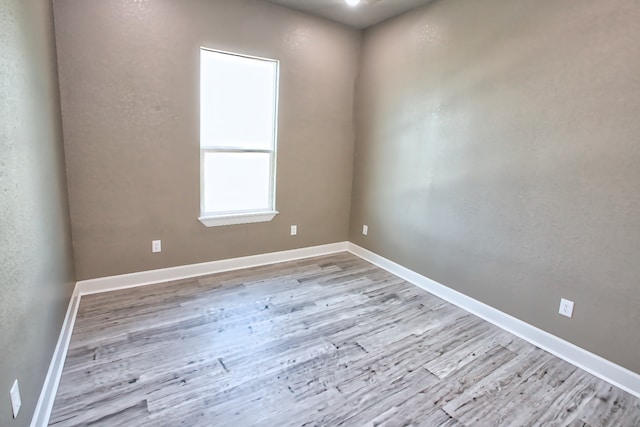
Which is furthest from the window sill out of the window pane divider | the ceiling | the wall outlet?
the wall outlet

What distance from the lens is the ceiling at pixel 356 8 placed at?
3.31 m

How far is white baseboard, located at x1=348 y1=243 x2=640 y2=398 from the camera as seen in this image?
7.11 feet

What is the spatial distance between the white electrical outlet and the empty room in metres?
0.01

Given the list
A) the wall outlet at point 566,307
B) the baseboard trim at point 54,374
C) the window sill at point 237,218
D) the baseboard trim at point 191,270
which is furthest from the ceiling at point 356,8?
the baseboard trim at point 54,374

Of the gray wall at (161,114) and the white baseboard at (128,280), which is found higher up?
the gray wall at (161,114)

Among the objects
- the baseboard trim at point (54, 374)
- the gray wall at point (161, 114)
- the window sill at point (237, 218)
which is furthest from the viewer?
the window sill at point (237, 218)

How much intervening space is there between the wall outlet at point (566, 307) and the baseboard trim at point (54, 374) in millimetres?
3098

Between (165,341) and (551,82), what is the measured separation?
3.19m

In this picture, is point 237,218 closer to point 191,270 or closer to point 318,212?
point 191,270

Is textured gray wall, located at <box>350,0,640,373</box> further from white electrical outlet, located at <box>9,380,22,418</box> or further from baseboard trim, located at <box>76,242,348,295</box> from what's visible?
white electrical outlet, located at <box>9,380,22,418</box>

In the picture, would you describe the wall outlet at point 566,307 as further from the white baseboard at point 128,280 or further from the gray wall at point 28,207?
the gray wall at point 28,207

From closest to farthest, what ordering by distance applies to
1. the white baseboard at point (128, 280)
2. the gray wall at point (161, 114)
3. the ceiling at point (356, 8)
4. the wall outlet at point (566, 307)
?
1. the white baseboard at point (128, 280)
2. the wall outlet at point (566, 307)
3. the gray wall at point (161, 114)
4. the ceiling at point (356, 8)

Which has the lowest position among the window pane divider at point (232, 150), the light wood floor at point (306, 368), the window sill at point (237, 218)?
the light wood floor at point (306, 368)

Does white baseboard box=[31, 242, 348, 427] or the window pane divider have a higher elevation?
the window pane divider
